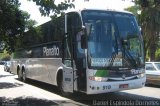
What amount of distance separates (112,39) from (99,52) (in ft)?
2.47

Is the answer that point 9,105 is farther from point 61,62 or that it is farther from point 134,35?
point 134,35

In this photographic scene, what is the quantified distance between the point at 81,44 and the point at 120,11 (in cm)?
243

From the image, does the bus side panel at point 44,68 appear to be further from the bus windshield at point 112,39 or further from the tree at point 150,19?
the tree at point 150,19

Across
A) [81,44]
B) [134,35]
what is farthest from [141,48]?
[81,44]

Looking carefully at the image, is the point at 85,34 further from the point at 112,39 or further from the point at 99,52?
the point at 112,39

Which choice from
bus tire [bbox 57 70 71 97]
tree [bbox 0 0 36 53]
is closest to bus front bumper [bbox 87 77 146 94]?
bus tire [bbox 57 70 71 97]

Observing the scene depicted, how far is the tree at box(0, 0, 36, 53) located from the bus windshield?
4077mm

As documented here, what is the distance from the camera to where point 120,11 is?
13766 millimetres

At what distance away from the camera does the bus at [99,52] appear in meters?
12.4

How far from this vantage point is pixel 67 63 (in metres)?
14.3

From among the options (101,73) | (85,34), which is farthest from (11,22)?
(101,73)

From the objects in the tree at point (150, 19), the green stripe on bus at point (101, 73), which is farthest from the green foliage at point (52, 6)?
the tree at point (150, 19)

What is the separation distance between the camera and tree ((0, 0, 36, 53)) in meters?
15.5

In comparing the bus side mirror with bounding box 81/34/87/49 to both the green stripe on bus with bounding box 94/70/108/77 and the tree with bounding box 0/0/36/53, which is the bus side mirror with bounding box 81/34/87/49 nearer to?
the green stripe on bus with bounding box 94/70/108/77
